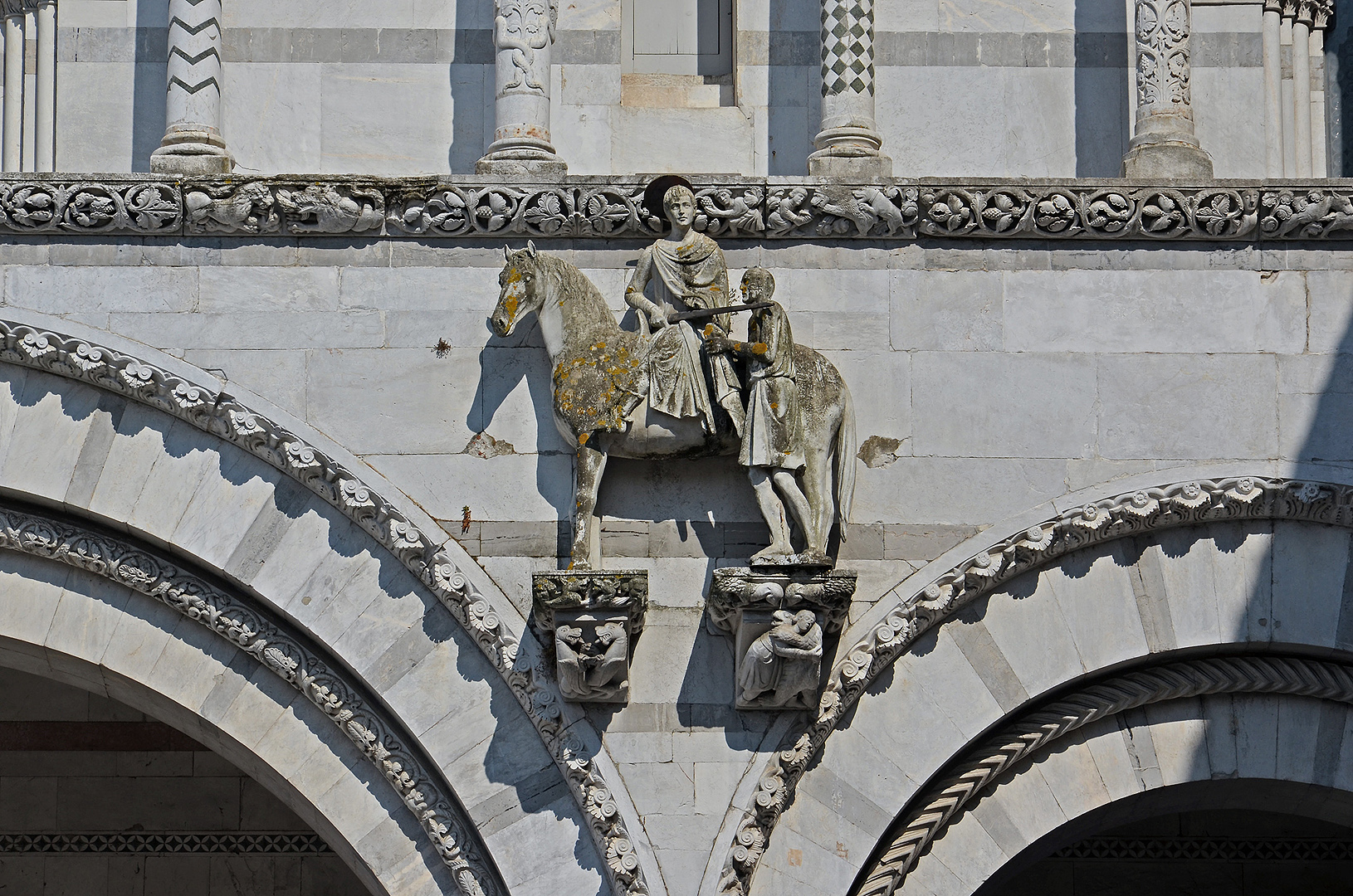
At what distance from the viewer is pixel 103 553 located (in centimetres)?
875

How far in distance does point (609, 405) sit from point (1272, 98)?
3479 millimetres

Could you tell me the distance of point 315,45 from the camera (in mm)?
9492

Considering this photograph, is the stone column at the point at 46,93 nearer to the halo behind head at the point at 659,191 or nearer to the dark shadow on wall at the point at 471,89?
the dark shadow on wall at the point at 471,89

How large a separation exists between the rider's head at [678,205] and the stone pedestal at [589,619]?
A: 5.02ft

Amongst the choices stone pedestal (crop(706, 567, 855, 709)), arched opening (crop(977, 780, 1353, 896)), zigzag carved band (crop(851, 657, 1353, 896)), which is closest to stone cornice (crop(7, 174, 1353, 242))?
stone pedestal (crop(706, 567, 855, 709))

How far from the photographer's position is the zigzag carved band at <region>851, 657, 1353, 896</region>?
8.59 metres

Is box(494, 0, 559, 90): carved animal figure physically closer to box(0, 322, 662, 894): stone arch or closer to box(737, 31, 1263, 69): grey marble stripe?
box(737, 31, 1263, 69): grey marble stripe

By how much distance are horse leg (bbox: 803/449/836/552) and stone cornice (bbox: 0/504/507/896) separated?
1.84m

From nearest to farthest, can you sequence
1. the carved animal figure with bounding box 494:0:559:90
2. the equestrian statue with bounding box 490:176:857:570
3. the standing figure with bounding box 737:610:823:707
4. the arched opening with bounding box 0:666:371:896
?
the standing figure with bounding box 737:610:823:707
the equestrian statue with bounding box 490:176:857:570
the carved animal figure with bounding box 494:0:559:90
the arched opening with bounding box 0:666:371:896

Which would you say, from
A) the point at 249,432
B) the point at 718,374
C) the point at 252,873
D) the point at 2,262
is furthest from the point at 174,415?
the point at 252,873

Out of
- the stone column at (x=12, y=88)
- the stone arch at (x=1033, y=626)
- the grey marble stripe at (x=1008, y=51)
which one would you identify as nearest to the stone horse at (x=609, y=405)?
the stone arch at (x=1033, y=626)

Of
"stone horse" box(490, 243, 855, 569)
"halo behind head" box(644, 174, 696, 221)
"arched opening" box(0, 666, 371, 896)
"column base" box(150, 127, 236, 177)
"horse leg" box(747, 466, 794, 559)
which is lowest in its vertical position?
"arched opening" box(0, 666, 371, 896)

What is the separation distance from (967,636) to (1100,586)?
0.61 metres

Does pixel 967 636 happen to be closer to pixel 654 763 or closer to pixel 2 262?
pixel 654 763
